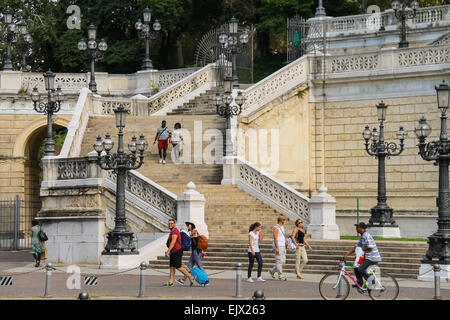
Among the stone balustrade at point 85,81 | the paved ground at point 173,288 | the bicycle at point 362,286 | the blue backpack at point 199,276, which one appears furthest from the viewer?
the stone balustrade at point 85,81

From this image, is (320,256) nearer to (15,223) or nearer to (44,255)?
(44,255)

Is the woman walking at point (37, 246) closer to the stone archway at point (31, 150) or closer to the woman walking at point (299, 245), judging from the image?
the woman walking at point (299, 245)

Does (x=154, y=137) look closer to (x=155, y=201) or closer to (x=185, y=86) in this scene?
(x=185, y=86)

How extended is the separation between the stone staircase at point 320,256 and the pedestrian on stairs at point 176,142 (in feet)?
23.7

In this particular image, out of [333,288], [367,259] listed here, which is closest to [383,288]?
[367,259]

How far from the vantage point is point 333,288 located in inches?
838

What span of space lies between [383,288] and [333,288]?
3.25ft

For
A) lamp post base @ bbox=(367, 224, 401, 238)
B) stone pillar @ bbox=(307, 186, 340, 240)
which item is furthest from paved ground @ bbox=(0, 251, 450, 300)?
lamp post base @ bbox=(367, 224, 401, 238)

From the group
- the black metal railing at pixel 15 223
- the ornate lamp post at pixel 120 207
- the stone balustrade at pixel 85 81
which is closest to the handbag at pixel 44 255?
the ornate lamp post at pixel 120 207

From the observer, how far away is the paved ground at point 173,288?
22.5 meters

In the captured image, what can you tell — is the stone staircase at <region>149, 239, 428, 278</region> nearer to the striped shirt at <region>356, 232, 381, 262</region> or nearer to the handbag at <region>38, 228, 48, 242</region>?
the handbag at <region>38, 228, 48, 242</region>

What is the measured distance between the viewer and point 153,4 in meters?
53.4

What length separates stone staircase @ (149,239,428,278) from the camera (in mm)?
28047
